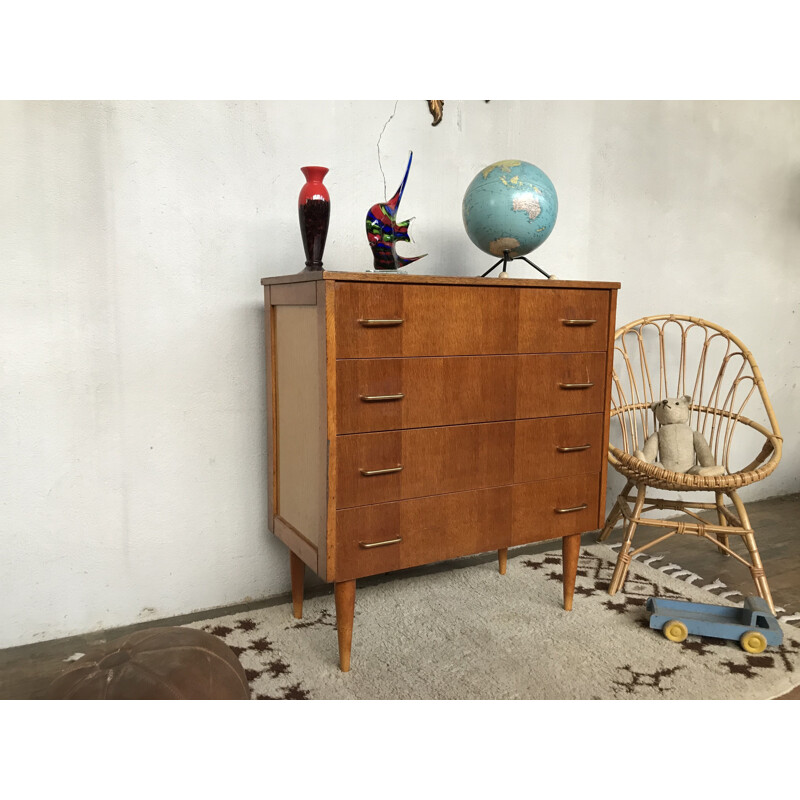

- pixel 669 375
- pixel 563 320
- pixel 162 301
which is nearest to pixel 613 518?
pixel 669 375

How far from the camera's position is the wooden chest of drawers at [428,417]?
5.53 ft

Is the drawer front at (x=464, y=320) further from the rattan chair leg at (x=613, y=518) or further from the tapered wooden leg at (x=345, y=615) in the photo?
the rattan chair leg at (x=613, y=518)

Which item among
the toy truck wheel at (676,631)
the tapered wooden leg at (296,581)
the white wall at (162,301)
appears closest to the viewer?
the white wall at (162,301)

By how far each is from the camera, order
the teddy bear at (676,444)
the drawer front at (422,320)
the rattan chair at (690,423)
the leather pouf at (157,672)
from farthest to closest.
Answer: the teddy bear at (676,444)
the rattan chair at (690,423)
the drawer front at (422,320)
the leather pouf at (157,672)

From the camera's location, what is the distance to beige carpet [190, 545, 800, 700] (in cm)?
174

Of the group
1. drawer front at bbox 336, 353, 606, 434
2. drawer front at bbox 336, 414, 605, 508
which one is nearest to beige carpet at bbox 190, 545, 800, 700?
drawer front at bbox 336, 414, 605, 508

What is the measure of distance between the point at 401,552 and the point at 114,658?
0.77 meters

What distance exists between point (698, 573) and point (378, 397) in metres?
1.65

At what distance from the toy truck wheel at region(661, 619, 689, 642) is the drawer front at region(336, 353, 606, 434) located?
2.31 feet

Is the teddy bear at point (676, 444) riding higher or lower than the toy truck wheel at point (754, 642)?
higher

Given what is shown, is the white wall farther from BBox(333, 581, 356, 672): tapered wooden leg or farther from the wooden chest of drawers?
BBox(333, 581, 356, 672): tapered wooden leg

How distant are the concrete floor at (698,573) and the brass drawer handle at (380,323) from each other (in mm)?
1126

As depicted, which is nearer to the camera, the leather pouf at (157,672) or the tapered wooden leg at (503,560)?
the leather pouf at (157,672)

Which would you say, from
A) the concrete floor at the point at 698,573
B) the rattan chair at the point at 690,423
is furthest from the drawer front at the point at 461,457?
the concrete floor at the point at 698,573
